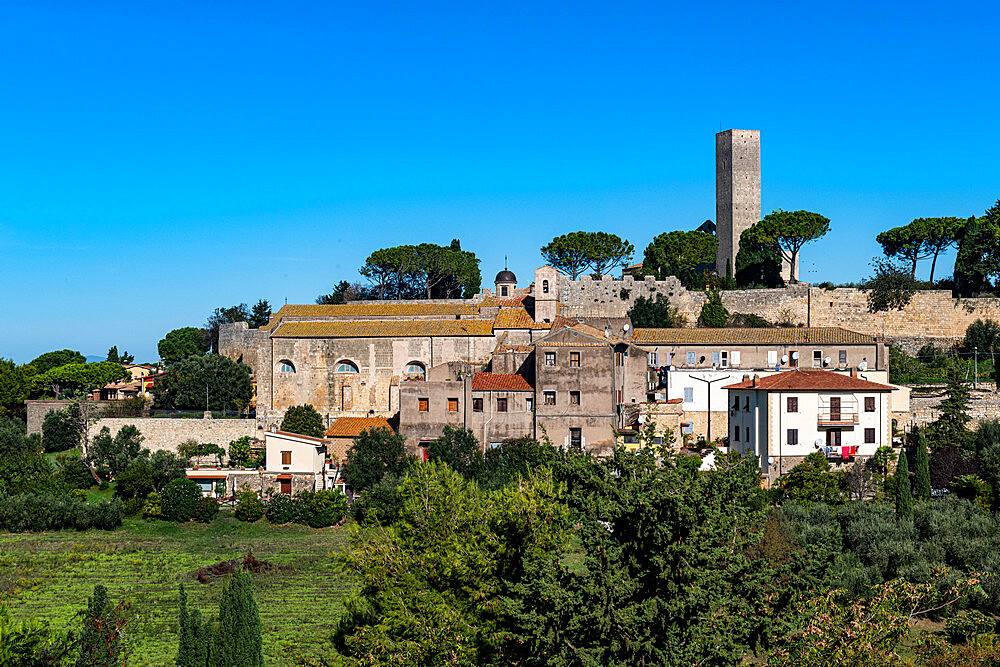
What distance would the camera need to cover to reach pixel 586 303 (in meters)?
58.4

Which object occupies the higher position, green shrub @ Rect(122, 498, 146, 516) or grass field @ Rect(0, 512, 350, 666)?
green shrub @ Rect(122, 498, 146, 516)

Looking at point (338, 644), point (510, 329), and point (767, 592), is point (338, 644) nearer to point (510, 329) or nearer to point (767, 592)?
point (767, 592)

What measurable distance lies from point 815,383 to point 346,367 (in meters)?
22.1

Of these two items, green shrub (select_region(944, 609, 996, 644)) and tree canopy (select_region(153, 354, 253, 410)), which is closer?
green shrub (select_region(944, 609, 996, 644))

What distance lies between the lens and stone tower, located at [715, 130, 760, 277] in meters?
68.2

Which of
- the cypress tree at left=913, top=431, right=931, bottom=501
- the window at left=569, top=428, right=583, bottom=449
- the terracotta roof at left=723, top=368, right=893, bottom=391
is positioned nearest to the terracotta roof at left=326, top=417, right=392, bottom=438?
the window at left=569, top=428, right=583, bottom=449

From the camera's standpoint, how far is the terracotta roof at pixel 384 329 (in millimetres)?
48531

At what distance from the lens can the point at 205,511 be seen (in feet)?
125

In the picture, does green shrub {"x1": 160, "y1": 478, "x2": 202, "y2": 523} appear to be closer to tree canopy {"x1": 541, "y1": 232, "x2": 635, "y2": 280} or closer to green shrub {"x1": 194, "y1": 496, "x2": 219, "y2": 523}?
green shrub {"x1": 194, "y1": 496, "x2": 219, "y2": 523}

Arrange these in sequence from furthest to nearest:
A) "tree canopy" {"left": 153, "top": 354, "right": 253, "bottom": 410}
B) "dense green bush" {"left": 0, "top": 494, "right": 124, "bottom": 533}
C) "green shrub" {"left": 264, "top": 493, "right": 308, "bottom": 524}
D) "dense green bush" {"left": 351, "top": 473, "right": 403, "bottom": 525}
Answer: "tree canopy" {"left": 153, "top": 354, "right": 253, "bottom": 410} < "green shrub" {"left": 264, "top": 493, "right": 308, "bottom": 524} < "dense green bush" {"left": 0, "top": 494, "right": 124, "bottom": 533} < "dense green bush" {"left": 351, "top": 473, "right": 403, "bottom": 525}

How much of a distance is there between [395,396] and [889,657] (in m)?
35.3

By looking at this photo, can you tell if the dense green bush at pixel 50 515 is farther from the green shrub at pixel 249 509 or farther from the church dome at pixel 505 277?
the church dome at pixel 505 277

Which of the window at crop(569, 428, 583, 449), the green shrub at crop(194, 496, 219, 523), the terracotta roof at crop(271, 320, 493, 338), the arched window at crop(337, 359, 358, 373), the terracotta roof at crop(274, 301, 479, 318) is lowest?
the green shrub at crop(194, 496, 219, 523)

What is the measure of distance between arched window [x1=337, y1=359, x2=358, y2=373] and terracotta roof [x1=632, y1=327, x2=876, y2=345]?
13.6 metres
